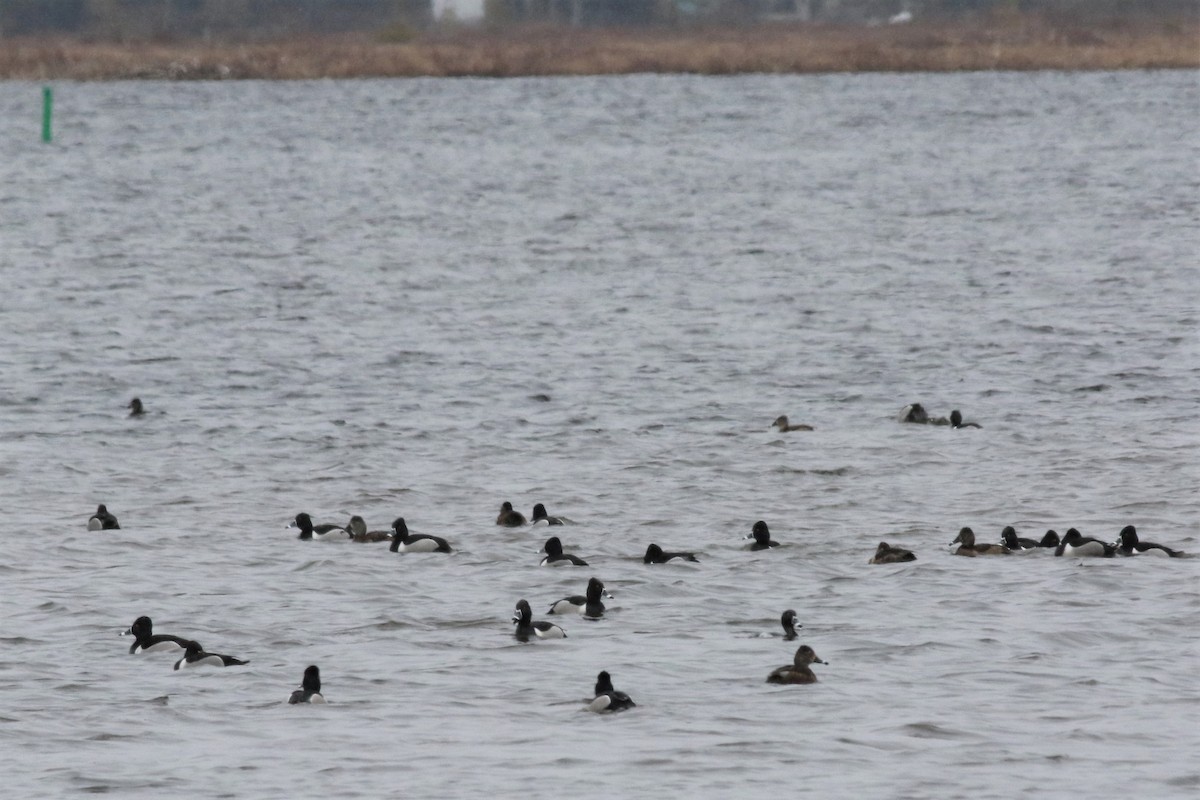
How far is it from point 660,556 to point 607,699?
4.30 m

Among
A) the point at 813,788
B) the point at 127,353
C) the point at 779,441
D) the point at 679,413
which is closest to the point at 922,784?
the point at 813,788

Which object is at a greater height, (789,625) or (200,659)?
(789,625)

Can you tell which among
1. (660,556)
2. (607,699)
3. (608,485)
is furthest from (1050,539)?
(607,699)

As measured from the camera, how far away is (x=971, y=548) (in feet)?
62.6

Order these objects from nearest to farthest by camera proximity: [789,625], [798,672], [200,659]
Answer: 1. [798,672]
2. [200,659]
3. [789,625]

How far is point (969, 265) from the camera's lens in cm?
4194

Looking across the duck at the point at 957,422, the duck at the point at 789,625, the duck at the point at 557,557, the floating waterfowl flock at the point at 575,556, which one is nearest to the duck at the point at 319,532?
the floating waterfowl flock at the point at 575,556

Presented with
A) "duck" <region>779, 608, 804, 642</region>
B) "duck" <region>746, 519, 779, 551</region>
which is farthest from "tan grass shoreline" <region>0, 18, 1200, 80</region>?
"duck" <region>779, 608, 804, 642</region>

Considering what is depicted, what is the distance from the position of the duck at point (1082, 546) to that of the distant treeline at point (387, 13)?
304 feet

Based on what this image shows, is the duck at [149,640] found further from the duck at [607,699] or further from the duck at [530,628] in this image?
the duck at [607,699]

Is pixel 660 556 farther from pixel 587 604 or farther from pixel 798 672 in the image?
pixel 798 672

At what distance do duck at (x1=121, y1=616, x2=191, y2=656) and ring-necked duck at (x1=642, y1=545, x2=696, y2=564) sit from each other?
4.42 meters

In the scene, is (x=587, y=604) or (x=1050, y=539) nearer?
(x=587, y=604)

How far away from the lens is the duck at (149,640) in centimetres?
1608
